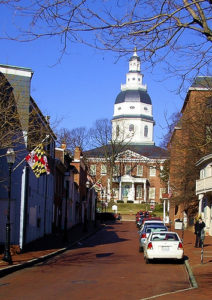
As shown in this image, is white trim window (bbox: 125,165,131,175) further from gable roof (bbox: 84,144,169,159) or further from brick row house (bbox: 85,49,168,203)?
gable roof (bbox: 84,144,169,159)

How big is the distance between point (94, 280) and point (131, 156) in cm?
9038

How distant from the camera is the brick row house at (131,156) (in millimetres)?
98950

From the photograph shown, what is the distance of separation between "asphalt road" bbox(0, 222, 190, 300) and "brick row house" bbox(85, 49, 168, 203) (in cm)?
6064

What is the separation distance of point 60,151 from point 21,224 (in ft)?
78.6

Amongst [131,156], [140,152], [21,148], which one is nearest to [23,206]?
[21,148]

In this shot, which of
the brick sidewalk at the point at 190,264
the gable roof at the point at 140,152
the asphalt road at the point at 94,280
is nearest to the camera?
the asphalt road at the point at 94,280

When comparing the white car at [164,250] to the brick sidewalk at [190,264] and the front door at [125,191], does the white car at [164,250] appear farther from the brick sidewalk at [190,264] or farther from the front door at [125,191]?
the front door at [125,191]

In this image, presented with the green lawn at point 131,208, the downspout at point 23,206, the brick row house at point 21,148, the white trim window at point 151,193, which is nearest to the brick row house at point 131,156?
the white trim window at point 151,193

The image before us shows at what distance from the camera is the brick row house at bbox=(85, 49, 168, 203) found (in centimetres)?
9895

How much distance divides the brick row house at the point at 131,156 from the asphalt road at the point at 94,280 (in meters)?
60.6

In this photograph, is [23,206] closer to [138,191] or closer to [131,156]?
[131,156]

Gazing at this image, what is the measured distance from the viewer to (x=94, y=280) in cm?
1625

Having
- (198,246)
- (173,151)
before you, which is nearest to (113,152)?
(173,151)

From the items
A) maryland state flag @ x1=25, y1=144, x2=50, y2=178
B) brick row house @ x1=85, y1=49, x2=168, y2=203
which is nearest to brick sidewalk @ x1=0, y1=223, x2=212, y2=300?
maryland state flag @ x1=25, y1=144, x2=50, y2=178
